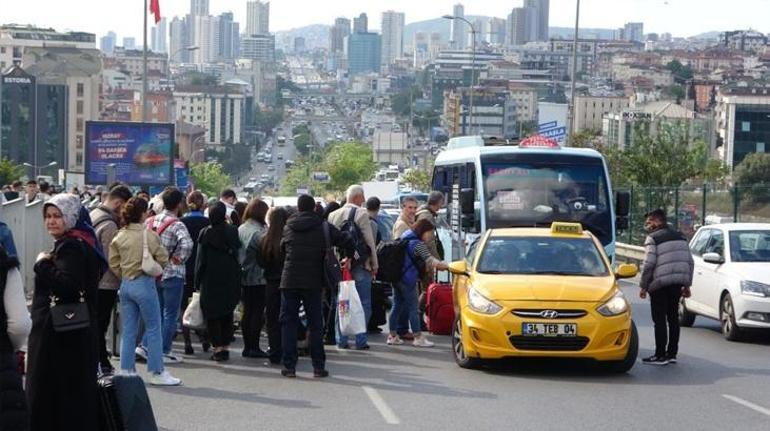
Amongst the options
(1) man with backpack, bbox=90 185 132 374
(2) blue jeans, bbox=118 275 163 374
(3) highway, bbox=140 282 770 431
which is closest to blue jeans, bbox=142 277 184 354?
(3) highway, bbox=140 282 770 431

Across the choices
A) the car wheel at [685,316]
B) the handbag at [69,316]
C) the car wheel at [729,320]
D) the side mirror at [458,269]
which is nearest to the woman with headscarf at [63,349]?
the handbag at [69,316]

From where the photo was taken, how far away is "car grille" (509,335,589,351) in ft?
50.3

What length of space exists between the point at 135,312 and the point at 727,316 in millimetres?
9021

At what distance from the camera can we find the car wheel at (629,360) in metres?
15.7

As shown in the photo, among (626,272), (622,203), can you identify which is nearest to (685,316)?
(622,203)

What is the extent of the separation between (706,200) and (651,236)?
2145cm

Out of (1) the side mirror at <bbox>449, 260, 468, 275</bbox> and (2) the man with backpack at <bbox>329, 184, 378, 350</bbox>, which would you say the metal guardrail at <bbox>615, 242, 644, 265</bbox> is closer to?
(2) the man with backpack at <bbox>329, 184, 378, 350</bbox>

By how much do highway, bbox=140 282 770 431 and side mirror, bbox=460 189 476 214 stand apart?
16.2ft

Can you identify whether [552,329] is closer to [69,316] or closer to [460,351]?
[460,351]

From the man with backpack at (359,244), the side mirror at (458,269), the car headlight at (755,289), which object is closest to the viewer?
the side mirror at (458,269)

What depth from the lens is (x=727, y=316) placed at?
66.8 ft

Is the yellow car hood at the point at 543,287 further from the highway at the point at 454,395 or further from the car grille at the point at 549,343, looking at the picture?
the highway at the point at 454,395

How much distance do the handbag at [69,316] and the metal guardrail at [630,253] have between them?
28.8 meters

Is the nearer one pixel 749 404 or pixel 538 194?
pixel 749 404
